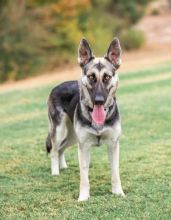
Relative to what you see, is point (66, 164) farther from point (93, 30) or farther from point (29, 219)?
point (93, 30)

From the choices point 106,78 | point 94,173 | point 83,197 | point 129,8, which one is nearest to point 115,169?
point 83,197

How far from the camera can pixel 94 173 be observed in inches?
359

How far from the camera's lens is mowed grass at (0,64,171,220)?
723 cm

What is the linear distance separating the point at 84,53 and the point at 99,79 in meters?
0.57

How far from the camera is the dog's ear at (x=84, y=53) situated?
24.8 feet

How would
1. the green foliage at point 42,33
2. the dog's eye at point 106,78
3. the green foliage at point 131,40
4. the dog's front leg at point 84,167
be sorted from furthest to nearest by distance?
the green foliage at point 131,40 < the green foliage at point 42,33 < the dog's front leg at point 84,167 < the dog's eye at point 106,78

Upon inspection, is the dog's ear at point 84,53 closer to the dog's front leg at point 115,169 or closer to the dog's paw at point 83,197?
the dog's front leg at point 115,169

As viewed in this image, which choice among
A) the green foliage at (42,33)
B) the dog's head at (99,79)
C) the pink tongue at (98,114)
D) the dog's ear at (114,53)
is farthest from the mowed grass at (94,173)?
the green foliage at (42,33)

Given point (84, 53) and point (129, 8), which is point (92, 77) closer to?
point (84, 53)

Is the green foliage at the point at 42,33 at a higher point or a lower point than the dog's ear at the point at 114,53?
higher

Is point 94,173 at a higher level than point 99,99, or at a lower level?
lower

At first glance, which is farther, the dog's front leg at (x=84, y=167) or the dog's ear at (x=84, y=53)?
the dog's front leg at (x=84, y=167)

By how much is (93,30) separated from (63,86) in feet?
88.5

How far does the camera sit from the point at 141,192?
311 inches
